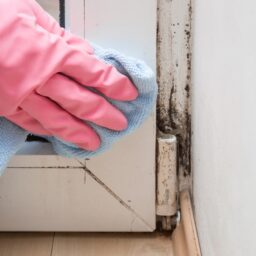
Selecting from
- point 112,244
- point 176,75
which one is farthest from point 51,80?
point 112,244

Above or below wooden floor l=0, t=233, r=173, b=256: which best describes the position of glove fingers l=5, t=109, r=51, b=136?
above

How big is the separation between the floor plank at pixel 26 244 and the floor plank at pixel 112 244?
1 centimetres

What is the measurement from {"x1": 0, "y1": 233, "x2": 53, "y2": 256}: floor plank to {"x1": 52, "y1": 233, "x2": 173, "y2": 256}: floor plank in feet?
0.05

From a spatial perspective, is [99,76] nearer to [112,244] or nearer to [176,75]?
[176,75]

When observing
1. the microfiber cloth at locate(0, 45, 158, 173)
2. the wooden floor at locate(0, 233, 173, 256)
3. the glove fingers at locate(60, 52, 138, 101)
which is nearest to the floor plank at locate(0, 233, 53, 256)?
the wooden floor at locate(0, 233, 173, 256)

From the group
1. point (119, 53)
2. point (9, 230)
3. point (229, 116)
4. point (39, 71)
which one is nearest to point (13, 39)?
point (39, 71)

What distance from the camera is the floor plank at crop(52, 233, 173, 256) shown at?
858 mm

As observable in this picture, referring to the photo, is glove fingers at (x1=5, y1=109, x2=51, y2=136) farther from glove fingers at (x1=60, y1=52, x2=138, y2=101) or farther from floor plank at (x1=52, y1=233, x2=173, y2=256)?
floor plank at (x1=52, y1=233, x2=173, y2=256)

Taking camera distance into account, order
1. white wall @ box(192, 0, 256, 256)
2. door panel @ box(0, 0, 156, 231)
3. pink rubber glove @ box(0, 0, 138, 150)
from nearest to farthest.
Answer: white wall @ box(192, 0, 256, 256), pink rubber glove @ box(0, 0, 138, 150), door panel @ box(0, 0, 156, 231)

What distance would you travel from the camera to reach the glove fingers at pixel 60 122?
68 cm

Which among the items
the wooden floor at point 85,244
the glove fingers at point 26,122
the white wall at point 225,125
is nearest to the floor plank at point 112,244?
the wooden floor at point 85,244

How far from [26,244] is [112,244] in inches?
5.3

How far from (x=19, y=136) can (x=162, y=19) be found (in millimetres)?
259

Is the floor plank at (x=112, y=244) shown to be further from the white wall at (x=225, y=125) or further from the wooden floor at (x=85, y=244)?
the white wall at (x=225, y=125)
